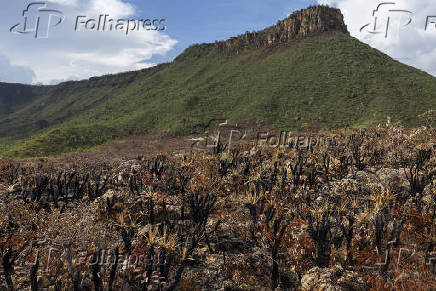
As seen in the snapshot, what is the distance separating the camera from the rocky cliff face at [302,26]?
88500mm

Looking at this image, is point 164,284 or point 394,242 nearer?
point 164,284

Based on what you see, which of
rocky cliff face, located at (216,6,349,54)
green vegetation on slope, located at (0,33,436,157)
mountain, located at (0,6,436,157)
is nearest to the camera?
green vegetation on slope, located at (0,33,436,157)

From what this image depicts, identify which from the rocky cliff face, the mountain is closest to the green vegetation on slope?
the mountain

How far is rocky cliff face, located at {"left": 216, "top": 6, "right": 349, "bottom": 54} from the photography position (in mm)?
88500

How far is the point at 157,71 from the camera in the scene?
12712cm

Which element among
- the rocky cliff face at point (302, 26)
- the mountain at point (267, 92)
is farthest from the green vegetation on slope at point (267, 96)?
the rocky cliff face at point (302, 26)

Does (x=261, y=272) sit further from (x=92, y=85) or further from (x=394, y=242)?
(x=92, y=85)

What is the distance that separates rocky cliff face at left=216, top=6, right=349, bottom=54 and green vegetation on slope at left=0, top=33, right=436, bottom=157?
4767mm

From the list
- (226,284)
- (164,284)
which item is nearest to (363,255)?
(226,284)

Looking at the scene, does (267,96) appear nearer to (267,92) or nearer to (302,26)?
(267,92)

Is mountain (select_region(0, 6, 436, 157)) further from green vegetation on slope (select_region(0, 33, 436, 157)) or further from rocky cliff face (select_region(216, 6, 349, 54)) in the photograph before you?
rocky cliff face (select_region(216, 6, 349, 54))

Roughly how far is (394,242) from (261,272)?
3809mm

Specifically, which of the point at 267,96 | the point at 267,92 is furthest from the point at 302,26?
the point at 267,96

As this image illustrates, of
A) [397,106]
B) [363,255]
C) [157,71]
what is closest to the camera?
[363,255]
